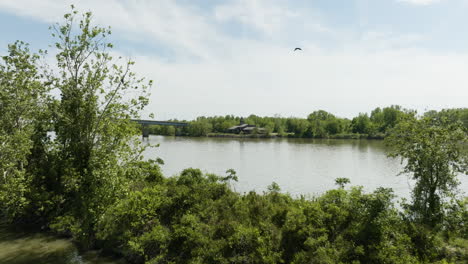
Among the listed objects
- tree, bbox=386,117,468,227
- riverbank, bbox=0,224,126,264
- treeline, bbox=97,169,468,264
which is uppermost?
tree, bbox=386,117,468,227

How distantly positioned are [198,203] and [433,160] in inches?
413

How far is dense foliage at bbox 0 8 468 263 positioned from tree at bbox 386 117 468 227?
4 centimetres

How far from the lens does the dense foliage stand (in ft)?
34.4

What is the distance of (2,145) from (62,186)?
15.0 ft

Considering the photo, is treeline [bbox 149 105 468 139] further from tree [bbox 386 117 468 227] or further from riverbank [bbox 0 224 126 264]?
riverbank [bbox 0 224 126 264]

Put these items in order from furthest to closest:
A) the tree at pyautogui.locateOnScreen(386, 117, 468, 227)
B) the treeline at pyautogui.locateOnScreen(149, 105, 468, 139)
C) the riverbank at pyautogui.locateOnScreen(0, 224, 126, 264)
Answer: the treeline at pyautogui.locateOnScreen(149, 105, 468, 139)
the riverbank at pyautogui.locateOnScreen(0, 224, 126, 264)
the tree at pyautogui.locateOnScreen(386, 117, 468, 227)

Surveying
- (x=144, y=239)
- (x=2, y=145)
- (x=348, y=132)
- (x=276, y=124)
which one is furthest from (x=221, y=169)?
(x=276, y=124)

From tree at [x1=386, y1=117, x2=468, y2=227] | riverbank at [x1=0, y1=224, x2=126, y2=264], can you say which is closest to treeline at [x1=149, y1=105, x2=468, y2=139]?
tree at [x1=386, y1=117, x2=468, y2=227]

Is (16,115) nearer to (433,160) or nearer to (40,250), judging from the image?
(40,250)

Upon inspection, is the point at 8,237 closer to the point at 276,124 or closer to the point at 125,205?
the point at 125,205

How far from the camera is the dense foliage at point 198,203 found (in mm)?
10484

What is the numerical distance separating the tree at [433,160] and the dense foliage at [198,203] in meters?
0.04

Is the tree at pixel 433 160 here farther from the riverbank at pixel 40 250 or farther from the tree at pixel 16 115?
the tree at pixel 16 115

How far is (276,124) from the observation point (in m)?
151
